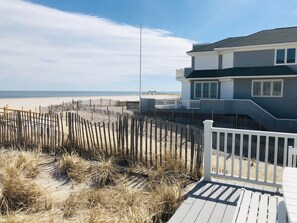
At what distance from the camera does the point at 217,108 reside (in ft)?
68.3

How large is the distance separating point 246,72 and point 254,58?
147 centimetres

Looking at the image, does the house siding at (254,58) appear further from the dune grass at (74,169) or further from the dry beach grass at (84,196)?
the dune grass at (74,169)

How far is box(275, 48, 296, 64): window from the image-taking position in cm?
1977

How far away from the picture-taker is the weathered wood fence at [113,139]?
20.6ft

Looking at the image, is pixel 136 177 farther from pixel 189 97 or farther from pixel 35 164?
pixel 189 97

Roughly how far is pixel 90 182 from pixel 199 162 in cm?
252

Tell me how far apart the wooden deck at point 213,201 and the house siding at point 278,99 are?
17.1 metres

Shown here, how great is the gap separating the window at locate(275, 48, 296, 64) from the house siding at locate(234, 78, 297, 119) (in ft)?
4.85

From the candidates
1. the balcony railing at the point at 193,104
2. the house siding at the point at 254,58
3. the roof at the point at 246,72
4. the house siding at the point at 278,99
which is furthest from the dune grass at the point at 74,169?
the house siding at the point at 254,58

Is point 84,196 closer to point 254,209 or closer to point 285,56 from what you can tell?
point 254,209

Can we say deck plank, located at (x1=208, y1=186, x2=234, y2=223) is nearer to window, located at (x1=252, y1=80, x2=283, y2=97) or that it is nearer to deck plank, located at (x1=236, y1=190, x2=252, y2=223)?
deck plank, located at (x1=236, y1=190, x2=252, y2=223)

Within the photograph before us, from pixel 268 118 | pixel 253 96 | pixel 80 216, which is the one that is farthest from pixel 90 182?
pixel 253 96

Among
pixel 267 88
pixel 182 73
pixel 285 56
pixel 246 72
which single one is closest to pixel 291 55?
pixel 285 56

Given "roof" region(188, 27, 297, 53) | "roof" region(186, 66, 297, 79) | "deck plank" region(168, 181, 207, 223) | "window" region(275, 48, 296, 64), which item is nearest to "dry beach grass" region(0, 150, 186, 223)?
"deck plank" region(168, 181, 207, 223)
